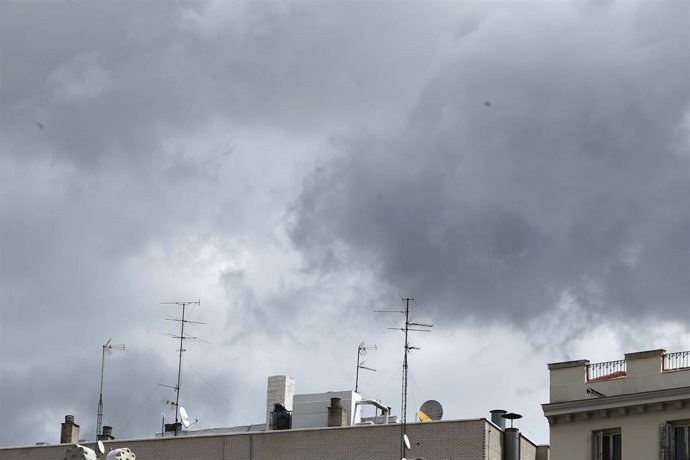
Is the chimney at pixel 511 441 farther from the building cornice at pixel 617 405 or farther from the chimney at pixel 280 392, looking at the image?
the chimney at pixel 280 392

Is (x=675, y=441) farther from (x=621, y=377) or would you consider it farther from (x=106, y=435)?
(x=106, y=435)

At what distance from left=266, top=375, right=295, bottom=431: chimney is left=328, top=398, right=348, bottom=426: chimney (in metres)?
5.70

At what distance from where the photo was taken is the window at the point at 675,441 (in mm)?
73062

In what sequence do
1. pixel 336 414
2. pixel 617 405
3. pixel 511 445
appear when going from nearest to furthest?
1. pixel 617 405
2. pixel 511 445
3. pixel 336 414

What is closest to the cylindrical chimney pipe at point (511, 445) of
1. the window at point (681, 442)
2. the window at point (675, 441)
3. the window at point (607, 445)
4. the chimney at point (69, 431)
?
the window at point (607, 445)

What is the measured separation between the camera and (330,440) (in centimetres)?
8250

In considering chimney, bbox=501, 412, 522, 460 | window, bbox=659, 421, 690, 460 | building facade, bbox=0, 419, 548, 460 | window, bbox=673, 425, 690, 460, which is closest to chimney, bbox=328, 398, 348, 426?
Answer: building facade, bbox=0, 419, 548, 460

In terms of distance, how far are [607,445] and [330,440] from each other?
13230 mm

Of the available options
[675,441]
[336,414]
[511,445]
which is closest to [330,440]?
[336,414]

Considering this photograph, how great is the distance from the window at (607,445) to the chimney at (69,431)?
2790cm

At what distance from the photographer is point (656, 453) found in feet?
241

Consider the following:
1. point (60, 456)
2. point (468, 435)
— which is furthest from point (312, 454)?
point (60, 456)

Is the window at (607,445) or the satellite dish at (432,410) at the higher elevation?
the satellite dish at (432,410)

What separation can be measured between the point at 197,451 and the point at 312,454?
5.92m
